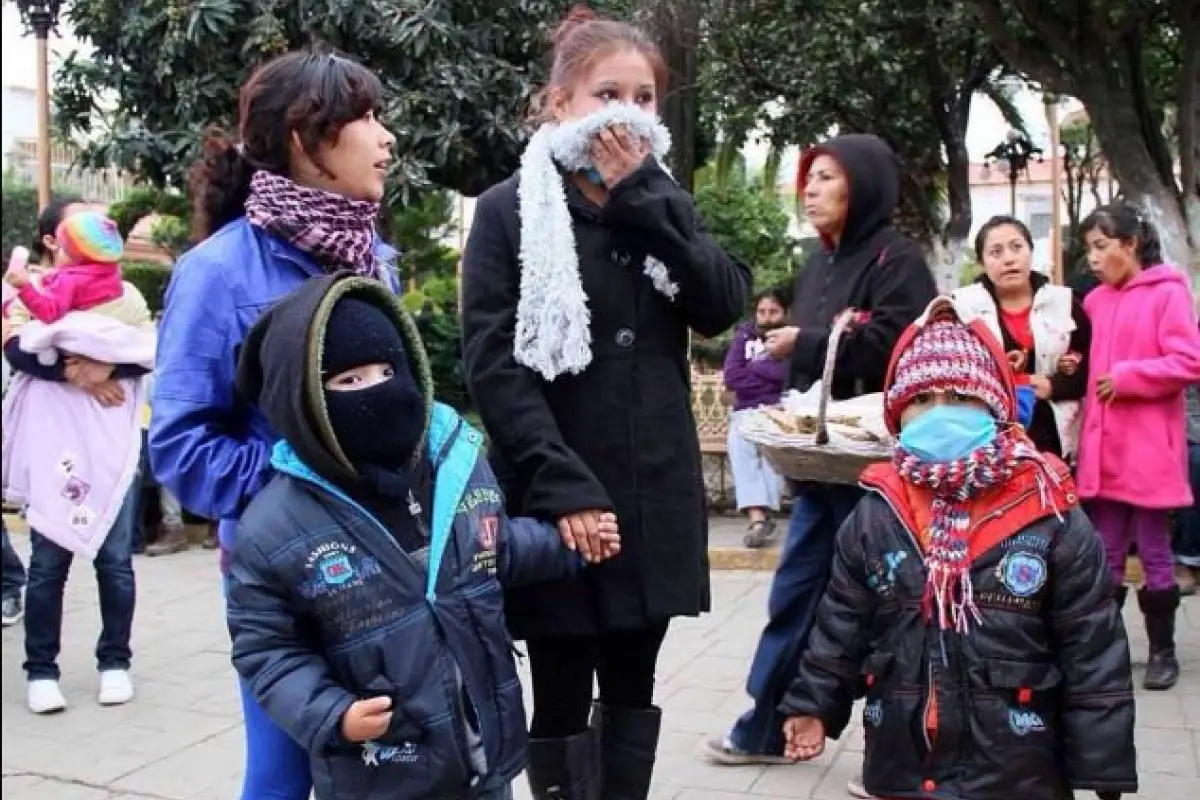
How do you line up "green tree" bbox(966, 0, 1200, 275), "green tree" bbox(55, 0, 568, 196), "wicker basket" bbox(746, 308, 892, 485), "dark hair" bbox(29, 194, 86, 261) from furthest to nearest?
1. "green tree" bbox(966, 0, 1200, 275)
2. "green tree" bbox(55, 0, 568, 196)
3. "dark hair" bbox(29, 194, 86, 261)
4. "wicker basket" bbox(746, 308, 892, 485)

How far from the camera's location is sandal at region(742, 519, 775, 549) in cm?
789

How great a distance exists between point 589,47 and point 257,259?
0.82 meters

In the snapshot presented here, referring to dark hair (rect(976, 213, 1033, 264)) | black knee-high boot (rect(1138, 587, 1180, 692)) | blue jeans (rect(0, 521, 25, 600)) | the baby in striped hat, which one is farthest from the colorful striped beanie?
black knee-high boot (rect(1138, 587, 1180, 692))

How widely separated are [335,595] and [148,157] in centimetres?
717

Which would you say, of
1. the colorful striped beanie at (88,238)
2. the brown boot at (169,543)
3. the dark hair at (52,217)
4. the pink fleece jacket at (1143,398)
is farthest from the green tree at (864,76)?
the colorful striped beanie at (88,238)

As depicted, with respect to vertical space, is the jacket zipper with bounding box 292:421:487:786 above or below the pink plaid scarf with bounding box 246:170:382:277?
below

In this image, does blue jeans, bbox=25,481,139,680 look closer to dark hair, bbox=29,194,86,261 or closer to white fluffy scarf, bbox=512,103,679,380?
dark hair, bbox=29,194,86,261

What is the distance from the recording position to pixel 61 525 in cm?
491

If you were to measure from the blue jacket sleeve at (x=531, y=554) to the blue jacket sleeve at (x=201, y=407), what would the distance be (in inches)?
18.7

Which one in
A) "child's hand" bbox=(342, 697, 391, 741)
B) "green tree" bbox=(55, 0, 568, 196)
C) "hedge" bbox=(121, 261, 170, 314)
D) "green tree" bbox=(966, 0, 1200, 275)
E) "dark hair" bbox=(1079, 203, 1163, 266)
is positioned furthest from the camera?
"hedge" bbox=(121, 261, 170, 314)

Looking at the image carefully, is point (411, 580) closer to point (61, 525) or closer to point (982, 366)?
point (982, 366)

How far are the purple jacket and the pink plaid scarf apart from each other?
213 inches

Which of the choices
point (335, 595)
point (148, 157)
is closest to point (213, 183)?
point (335, 595)

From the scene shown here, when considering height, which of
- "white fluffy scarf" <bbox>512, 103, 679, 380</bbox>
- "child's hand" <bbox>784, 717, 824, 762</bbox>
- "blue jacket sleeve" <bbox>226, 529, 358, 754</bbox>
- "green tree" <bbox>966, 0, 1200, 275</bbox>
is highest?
"green tree" <bbox>966, 0, 1200, 275</bbox>
